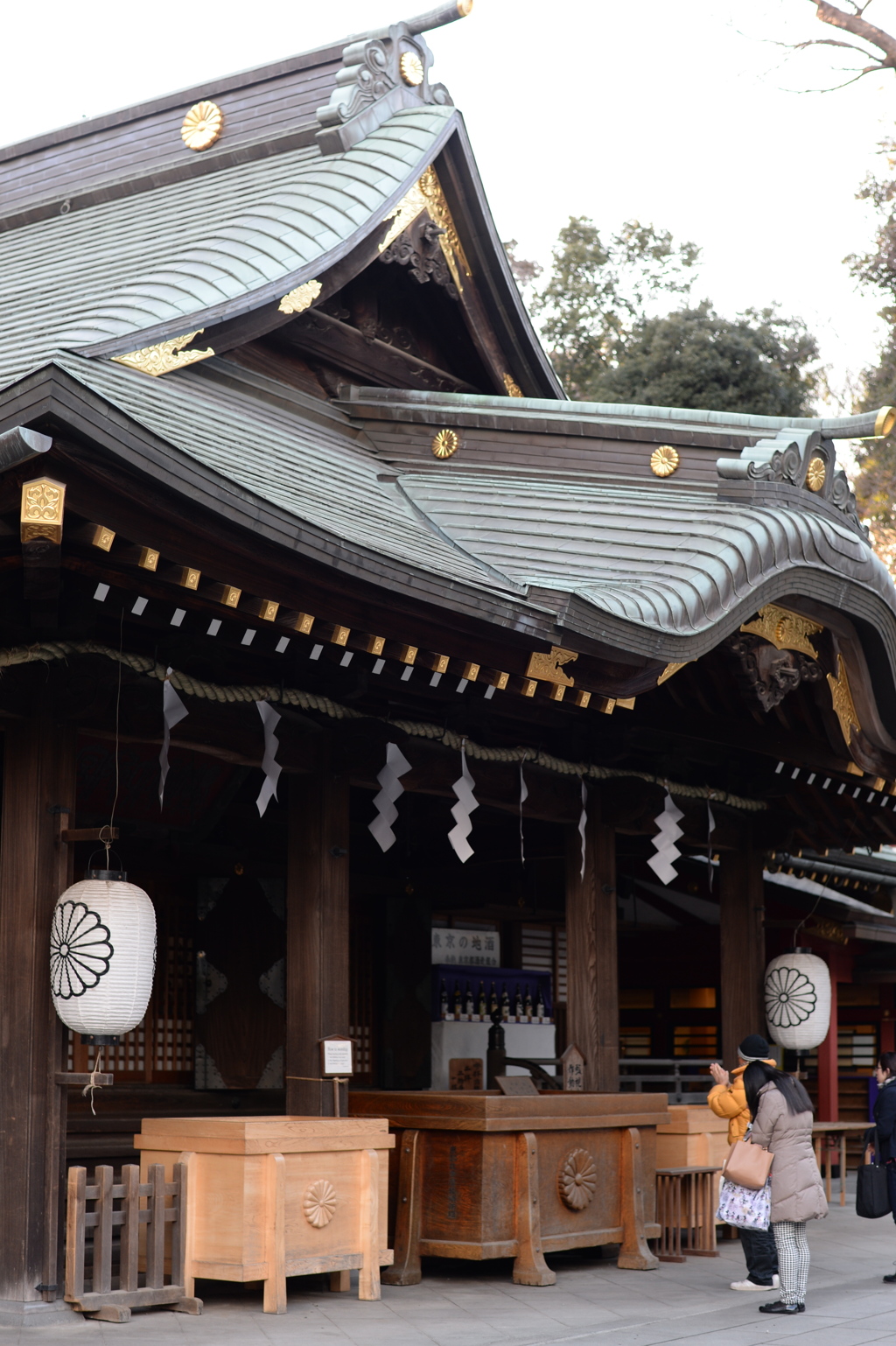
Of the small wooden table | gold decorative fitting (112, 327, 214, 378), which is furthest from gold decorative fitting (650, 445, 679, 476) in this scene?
the small wooden table

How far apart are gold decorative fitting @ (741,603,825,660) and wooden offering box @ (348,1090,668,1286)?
2835mm

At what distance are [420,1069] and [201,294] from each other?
5954 millimetres

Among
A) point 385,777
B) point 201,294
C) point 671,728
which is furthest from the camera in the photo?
point 671,728

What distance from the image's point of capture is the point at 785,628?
889 cm

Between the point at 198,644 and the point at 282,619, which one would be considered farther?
the point at 198,644

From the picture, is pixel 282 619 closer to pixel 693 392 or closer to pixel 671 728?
pixel 671 728

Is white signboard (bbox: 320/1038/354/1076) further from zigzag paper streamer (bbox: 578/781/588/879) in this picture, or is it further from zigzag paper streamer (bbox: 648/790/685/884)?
zigzag paper streamer (bbox: 648/790/685/884)

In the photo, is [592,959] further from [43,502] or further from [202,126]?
[202,126]

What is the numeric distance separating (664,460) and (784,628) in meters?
1.26

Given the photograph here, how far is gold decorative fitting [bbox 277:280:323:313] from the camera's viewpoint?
8.59 m

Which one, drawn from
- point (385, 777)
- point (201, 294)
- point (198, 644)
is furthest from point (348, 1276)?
point (201, 294)

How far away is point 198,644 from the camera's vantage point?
257 inches

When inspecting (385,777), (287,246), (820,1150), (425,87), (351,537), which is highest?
(425,87)

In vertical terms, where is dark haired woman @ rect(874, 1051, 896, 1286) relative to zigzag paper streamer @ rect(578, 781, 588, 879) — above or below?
below
